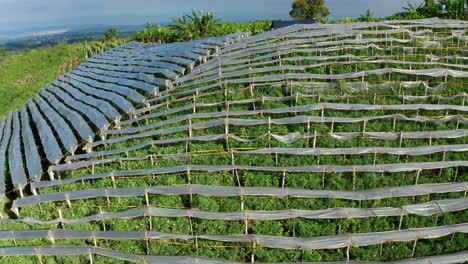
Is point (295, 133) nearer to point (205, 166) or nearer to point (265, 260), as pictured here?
point (205, 166)

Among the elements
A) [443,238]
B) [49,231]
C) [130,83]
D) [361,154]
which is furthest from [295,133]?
[130,83]

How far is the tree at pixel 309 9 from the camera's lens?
54094mm

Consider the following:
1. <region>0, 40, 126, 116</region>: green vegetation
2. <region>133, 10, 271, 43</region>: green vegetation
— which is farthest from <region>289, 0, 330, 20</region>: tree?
<region>0, 40, 126, 116</region>: green vegetation

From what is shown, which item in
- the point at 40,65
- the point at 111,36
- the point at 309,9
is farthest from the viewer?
the point at 111,36

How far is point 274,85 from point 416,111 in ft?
19.8

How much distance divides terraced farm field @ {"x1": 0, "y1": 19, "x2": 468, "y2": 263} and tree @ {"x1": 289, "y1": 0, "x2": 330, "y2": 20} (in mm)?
38712

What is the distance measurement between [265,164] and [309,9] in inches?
1984

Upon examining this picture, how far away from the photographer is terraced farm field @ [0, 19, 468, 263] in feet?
28.3

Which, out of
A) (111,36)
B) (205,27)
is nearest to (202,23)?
(205,27)

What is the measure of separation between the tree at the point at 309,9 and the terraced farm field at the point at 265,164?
127 feet

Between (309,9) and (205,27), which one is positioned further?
(309,9)

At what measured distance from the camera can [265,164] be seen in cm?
1091

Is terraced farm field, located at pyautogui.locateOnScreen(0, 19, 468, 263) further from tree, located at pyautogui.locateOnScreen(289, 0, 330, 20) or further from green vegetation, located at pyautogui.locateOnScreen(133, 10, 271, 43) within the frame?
tree, located at pyautogui.locateOnScreen(289, 0, 330, 20)

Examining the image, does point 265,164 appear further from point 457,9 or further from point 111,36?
point 111,36
